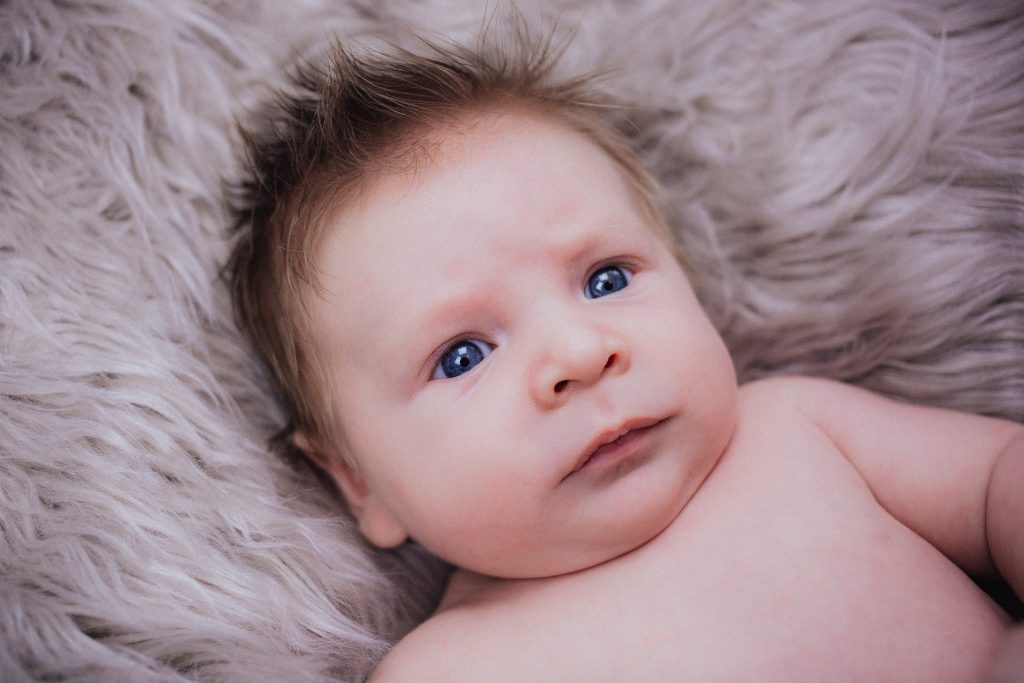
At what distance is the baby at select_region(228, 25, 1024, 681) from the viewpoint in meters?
0.94

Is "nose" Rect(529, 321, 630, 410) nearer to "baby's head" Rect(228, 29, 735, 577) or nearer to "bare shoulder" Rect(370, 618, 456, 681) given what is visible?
"baby's head" Rect(228, 29, 735, 577)

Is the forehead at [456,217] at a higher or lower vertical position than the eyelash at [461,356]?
higher

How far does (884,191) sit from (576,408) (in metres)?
0.68

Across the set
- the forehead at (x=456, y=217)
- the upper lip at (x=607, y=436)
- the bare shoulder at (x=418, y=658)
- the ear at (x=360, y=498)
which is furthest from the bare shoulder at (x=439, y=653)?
the forehead at (x=456, y=217)

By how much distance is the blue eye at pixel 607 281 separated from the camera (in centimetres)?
107

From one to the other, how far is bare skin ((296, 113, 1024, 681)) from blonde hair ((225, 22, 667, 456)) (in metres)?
0.05

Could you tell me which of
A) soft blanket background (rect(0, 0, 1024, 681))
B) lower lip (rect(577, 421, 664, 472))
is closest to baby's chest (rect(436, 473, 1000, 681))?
lower lip (rect(577, 421, 664, 472))

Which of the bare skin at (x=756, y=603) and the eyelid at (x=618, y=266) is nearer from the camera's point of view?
the bare skin at (x=756, y=603)

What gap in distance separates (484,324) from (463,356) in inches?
2.0

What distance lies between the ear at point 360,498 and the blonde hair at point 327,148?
0.03 meters

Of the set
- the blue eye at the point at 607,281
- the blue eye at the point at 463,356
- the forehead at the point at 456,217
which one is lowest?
the blue eye at the point at 463,356

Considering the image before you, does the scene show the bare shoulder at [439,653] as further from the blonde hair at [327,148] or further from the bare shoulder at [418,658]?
the blonde hair at [327,148]

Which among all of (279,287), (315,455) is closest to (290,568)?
(315,455)

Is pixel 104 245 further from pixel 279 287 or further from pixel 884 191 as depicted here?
pixel 884 191
